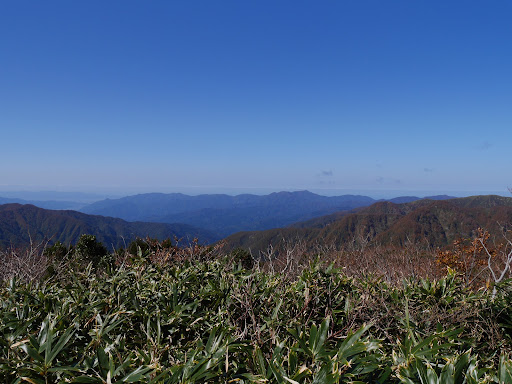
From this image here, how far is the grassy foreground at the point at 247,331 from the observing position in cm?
167

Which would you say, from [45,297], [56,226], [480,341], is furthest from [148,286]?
[56,226]

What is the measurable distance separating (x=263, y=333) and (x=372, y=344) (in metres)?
0.99

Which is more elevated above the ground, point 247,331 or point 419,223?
point 247,331

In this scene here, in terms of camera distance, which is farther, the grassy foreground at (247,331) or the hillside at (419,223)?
the hillside at (419,223)

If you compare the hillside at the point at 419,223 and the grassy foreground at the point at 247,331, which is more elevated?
the grassy foreground at the point at 247,331

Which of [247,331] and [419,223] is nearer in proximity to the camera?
[247,331]

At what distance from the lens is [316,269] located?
323 cm

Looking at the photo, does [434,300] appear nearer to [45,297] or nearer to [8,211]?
[45,297]

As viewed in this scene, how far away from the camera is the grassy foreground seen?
1.67 meters

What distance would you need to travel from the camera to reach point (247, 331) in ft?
8.49

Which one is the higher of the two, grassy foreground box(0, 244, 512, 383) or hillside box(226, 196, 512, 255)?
grassy foreground box(0, 244, 512, 383)

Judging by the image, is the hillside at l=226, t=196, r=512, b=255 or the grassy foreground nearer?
the grassy foreground

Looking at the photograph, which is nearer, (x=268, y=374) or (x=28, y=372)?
(x=28, y=372)

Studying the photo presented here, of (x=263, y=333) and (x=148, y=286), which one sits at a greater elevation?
(x=148, y=286)
